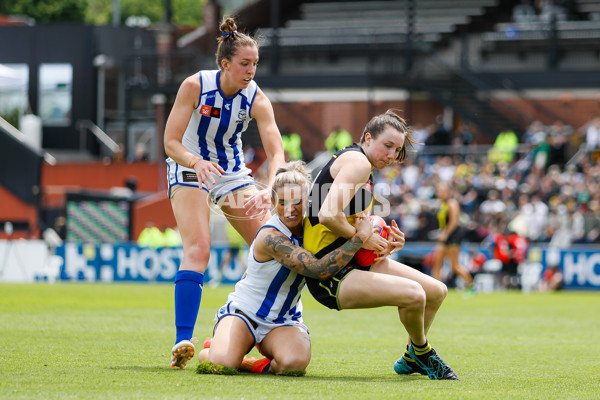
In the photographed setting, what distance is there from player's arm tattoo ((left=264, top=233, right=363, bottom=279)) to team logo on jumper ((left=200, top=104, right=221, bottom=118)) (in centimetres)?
130

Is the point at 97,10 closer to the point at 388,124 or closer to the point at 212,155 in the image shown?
the point at 212,155

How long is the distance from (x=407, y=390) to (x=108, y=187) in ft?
85.4

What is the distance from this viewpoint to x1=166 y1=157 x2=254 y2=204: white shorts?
23.5ft

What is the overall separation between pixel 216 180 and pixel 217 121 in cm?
46

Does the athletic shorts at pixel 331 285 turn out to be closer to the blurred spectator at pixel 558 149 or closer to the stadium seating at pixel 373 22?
the blurred spectator at pixel 558 149

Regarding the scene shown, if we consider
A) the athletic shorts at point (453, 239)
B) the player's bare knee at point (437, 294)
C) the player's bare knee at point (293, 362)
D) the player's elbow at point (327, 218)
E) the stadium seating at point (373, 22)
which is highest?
the stadium seating at point (373, 22)

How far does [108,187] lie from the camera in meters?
30.9

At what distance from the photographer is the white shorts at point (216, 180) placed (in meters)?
7.18

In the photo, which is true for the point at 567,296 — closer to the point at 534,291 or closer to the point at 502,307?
the point at 534,291

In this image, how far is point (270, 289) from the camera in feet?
21.6

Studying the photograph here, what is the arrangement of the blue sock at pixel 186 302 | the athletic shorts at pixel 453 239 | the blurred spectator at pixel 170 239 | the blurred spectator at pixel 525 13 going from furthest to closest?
the blurred spectator at pixel 525 13, the blurred spectator at pixel 170 239, the athletic shorts at pixel 453 239, the blue sock at pixel 186 302

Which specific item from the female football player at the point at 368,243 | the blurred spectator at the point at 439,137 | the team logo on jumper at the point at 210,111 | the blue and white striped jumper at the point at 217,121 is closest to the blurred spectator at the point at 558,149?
the blurred spectator at the point at 439,137

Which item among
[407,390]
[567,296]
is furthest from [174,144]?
[567,296]

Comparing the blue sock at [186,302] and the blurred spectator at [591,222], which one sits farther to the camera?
the blurred spectator at [591,222]
